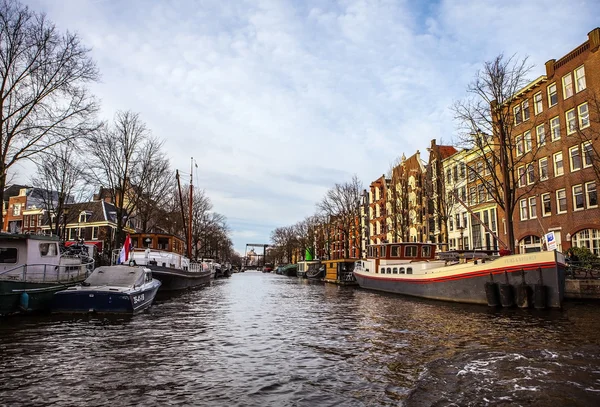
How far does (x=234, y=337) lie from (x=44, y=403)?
23.0ft

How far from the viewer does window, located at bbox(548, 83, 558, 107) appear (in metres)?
37.4

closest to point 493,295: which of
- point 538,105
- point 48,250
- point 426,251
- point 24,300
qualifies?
point 426,251

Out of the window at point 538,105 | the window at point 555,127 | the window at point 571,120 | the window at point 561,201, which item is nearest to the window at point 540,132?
the window at point 555,127

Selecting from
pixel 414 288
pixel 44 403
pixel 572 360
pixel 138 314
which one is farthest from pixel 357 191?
pixel 44 403

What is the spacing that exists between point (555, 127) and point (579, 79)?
427cm

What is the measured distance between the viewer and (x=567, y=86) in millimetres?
36094

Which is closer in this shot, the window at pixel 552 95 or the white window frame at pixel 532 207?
the window at pixel 552 95

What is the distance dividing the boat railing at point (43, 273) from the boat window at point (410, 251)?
24.4 metres

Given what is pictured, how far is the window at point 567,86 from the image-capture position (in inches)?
1405

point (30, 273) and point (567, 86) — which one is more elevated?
point (567, 86)

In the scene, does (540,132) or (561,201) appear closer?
(561,201)

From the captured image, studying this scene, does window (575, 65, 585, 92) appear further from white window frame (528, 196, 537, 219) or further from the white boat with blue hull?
the white boat with blue hull

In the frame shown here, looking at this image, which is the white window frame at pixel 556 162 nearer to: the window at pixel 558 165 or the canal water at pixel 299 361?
the window at pixel 558 165

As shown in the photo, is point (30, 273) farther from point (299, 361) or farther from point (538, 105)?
point (538, 105)
